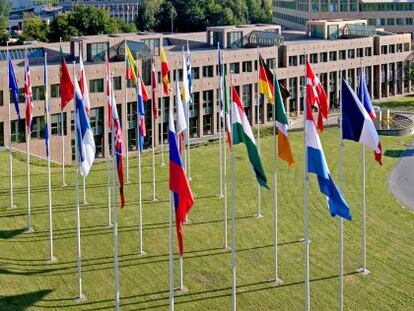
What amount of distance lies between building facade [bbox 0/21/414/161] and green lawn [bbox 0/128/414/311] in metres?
11.9

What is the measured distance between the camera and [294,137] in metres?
78.9

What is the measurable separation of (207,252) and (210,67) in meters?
45.7

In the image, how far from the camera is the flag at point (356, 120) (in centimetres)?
3456

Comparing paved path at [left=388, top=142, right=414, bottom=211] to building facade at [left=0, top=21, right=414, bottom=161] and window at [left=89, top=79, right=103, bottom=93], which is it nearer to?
building facade at [left=0, top=21, right=414, bottom=161]

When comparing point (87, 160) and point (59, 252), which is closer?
point (87, 160)

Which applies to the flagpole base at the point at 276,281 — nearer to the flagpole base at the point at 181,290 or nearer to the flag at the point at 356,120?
the flagpole base at the point at 181,290

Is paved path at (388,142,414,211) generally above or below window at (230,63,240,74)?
below

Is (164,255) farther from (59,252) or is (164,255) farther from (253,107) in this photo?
(253,107)

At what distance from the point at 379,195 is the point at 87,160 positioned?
26516 mm

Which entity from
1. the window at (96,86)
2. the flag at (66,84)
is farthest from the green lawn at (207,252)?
the window at (96,86)

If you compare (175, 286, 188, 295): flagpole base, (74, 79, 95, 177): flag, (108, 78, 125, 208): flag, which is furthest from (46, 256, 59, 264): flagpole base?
(175, 286, 188, 295): flagpole base

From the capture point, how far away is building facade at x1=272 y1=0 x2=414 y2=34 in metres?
128

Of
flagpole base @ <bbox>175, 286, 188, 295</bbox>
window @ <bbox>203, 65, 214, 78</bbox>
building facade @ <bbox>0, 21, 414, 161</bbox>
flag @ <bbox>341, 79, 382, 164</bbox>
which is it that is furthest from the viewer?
window @ <bbox>203, 65, 214, 78</bbox>

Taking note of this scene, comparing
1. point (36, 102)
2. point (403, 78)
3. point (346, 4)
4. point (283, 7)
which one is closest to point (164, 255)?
point (36, 102)
